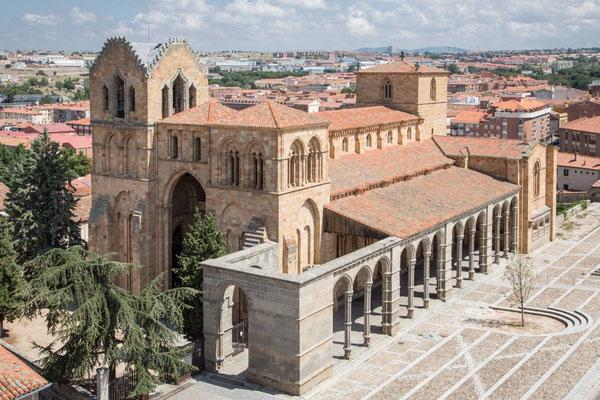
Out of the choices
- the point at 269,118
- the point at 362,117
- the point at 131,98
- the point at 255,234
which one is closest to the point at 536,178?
the point at 362,117

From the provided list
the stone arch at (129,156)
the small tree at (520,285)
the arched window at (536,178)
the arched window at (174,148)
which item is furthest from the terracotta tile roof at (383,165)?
the stone arch at (129,156)

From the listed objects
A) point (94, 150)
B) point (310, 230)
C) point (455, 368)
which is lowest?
point (455, 368)

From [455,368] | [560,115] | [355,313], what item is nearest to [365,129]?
[355,313]

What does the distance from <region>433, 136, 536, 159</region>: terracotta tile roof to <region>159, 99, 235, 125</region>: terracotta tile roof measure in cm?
2209

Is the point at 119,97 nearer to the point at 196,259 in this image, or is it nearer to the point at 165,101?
the point at 165,101

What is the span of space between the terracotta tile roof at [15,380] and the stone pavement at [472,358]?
7.15 metres

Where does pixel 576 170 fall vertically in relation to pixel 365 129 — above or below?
below

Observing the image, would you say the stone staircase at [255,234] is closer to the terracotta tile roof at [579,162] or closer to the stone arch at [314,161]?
the stone arch at [314,161]

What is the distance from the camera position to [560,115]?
154375mm

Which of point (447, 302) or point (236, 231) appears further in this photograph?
point (447, 302)

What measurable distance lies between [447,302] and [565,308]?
270 inches

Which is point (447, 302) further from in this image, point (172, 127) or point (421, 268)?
point (172, 127)

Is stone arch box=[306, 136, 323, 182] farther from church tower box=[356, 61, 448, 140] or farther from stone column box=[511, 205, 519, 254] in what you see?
stone column box=[511, 205, 519, 254]

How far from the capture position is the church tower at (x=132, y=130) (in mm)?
44562
